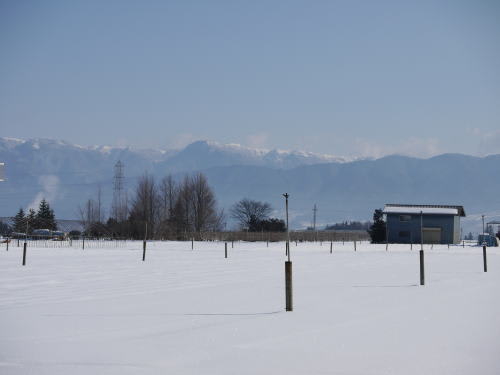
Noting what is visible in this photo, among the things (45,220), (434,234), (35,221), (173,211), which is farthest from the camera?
(173,211)

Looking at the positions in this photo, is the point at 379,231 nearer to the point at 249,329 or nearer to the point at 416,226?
the point at 416,226

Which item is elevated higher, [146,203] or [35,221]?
[146,203]

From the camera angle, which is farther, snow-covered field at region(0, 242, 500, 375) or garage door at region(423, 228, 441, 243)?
garage door at region(423, 228, 441, 243)

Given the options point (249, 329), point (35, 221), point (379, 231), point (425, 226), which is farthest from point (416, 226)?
point (249, 329)

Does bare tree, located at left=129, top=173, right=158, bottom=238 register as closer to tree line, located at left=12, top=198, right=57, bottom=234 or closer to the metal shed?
tree line, located at left=12, top=198, right=57, bottom=234

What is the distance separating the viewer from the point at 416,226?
82.1 m

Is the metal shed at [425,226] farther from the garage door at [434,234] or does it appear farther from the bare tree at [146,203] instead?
the bare tree at [146,203]

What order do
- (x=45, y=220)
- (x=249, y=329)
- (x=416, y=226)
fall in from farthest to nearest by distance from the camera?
(x=45, y=220) → (x=416, y=226) → (x=249, y=329)

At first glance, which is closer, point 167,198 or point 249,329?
point 249,329

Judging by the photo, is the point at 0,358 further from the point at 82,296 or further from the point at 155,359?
the point at 82,296

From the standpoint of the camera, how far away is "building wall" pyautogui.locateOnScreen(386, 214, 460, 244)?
82062mm

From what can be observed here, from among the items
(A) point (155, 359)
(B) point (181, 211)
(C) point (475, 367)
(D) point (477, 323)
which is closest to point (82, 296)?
(A) point (155, 359)

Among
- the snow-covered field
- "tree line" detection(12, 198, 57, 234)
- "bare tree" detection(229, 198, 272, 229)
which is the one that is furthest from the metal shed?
the snow-covered field

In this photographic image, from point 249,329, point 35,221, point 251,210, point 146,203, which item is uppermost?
point 251,210
